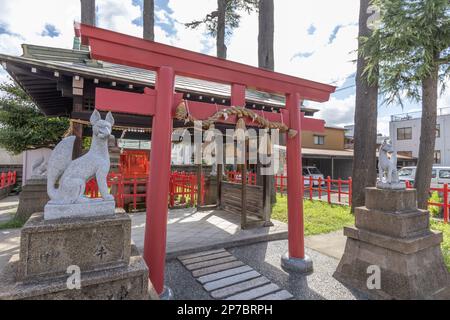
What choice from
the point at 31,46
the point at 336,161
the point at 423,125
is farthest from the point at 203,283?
the point at 336,161

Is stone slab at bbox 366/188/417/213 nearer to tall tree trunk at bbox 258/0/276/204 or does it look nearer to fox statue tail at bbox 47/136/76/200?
fox statue tail at bbox 47/136/76/200

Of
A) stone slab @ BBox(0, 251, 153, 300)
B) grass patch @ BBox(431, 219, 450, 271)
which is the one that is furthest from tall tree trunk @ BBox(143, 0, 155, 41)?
grass patch @ BBox(431, 219, 450, 271)

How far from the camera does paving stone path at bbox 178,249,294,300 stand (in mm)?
3045

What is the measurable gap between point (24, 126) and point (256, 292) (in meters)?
12.8

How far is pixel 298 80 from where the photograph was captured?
394cm

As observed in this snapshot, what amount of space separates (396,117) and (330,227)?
2848cm

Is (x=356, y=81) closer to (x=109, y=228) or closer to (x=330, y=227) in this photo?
(x=330, y=227)

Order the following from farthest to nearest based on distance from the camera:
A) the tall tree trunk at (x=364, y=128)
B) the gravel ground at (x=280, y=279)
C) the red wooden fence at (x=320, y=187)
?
the red wooden fence at (x=320, y=187), the tall tree trunk at (x=364, y=128), the gravel ground at (x=280, y=279)

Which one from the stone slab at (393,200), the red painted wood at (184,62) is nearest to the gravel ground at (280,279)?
the stone slab at (393,200)

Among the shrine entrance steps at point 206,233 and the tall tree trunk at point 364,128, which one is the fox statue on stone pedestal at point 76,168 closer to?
the shrine entrance steps at point 206,233

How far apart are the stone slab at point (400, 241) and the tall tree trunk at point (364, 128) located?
457 cm

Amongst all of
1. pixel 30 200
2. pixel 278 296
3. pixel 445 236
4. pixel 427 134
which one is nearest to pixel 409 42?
pixel 427 134

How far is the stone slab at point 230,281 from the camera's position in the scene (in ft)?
10.6

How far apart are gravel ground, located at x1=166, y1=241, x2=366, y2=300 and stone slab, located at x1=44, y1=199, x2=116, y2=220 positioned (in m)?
1.66
